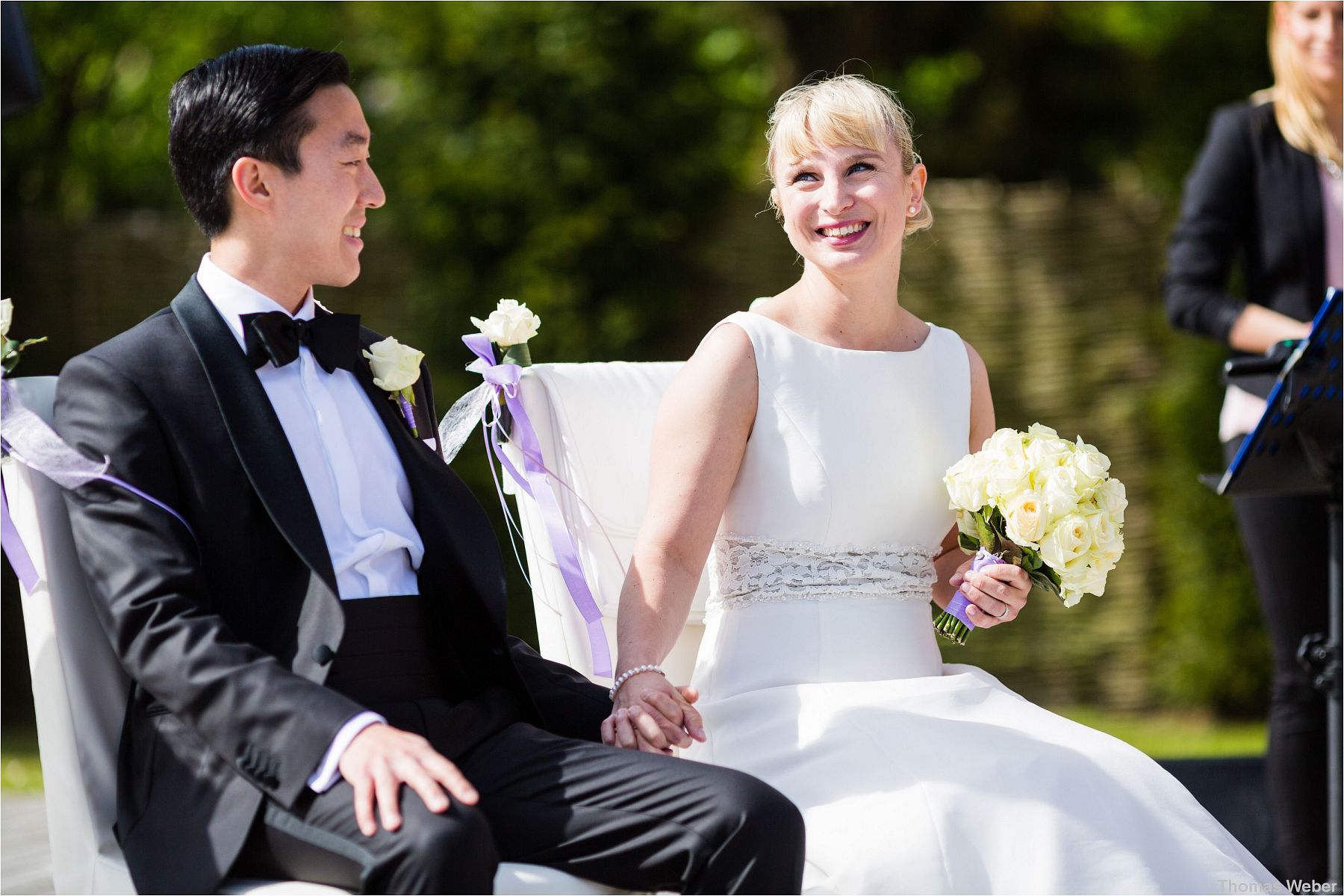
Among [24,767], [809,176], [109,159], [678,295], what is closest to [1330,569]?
[809,176]

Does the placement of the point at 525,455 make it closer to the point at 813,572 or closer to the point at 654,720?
the point at 813,572

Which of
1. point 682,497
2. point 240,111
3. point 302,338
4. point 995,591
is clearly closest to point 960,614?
point 995,591

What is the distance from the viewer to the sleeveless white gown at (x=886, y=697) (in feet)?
8.25

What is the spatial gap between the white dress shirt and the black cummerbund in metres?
0.03

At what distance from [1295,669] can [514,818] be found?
9.01 feet

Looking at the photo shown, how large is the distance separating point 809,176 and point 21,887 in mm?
3222

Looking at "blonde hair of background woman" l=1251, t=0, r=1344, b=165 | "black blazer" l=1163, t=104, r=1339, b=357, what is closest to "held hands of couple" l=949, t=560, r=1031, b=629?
"black blazer" l=1163, t=104, r=1339, b=357

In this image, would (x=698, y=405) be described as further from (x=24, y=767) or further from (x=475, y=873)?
(x=24, y=767)

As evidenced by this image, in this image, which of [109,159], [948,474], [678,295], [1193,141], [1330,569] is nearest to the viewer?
[948,474]

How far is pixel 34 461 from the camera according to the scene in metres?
2.30

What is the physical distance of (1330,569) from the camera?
4133mm

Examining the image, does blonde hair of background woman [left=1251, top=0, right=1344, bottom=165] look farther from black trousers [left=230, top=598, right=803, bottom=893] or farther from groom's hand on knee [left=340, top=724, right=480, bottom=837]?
groom's hand on knee [left=340, top=724, right=480, bottom=837]

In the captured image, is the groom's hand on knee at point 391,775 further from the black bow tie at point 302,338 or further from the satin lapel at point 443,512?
the black bow tie at point 302,338

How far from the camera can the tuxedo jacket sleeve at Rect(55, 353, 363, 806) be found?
2.19 meters
